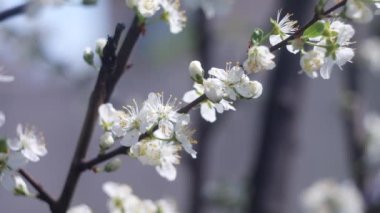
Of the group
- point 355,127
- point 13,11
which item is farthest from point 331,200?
point 13,11

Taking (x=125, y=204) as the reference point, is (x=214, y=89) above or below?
above

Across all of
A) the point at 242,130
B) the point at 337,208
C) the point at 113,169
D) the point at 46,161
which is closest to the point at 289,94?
the point at 337,208

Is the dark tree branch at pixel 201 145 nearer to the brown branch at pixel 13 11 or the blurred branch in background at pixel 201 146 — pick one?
the blurred branch in background at pixel 201 146

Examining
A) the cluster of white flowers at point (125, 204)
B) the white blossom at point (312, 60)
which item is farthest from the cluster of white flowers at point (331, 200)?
the white blossom at point (312, 60)

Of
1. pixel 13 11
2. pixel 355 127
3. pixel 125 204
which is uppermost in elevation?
pixel 13 11

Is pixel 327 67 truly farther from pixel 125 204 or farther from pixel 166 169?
pixel 125 204

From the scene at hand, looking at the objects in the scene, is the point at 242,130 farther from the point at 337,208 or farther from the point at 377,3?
the point at 377,3
